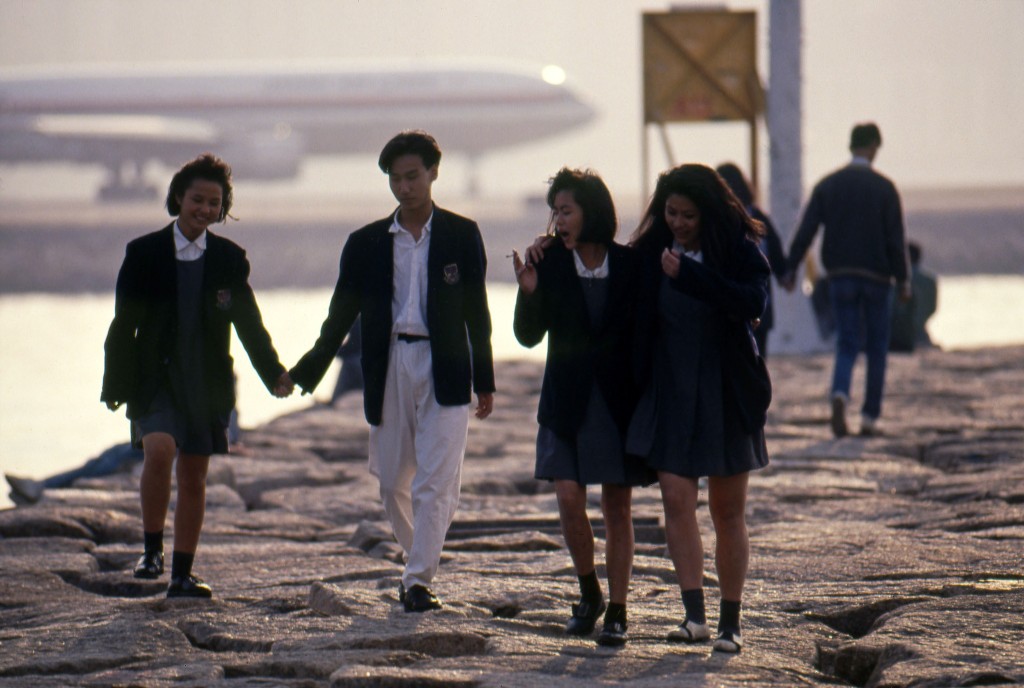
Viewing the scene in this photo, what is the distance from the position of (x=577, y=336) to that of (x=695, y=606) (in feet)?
2.48

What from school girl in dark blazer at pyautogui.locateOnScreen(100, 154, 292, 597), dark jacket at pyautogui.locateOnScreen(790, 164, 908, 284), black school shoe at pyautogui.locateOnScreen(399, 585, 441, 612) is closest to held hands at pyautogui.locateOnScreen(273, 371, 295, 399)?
school girl in dark blazer at pyautogui.locateOnScreen(100, 154, 292, 597)

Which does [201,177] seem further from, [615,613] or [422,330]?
[615,613]

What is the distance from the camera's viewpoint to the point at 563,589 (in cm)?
535

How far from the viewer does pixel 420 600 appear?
486 cm

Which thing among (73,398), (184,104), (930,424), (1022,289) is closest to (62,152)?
(184,104)

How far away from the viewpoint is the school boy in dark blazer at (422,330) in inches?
199

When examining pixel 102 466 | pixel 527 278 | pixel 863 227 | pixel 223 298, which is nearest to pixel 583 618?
pixel 527 278

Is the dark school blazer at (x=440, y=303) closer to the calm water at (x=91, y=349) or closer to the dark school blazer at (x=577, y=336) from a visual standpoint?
the dark school blazer at (x=577, y=336)

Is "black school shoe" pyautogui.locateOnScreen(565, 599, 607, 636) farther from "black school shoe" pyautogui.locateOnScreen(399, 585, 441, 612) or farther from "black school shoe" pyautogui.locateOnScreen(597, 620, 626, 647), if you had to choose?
"black school shoe" pyautogui.locateOnScreen(399, 585, 441, 612)

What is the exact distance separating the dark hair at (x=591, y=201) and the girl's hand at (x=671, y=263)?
25cm

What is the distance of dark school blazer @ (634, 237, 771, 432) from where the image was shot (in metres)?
4.44

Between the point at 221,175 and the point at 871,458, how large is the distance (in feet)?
14.2

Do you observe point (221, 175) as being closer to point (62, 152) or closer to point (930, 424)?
point (930, 424)

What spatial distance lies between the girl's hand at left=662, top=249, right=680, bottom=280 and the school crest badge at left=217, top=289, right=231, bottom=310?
5.12 feet
